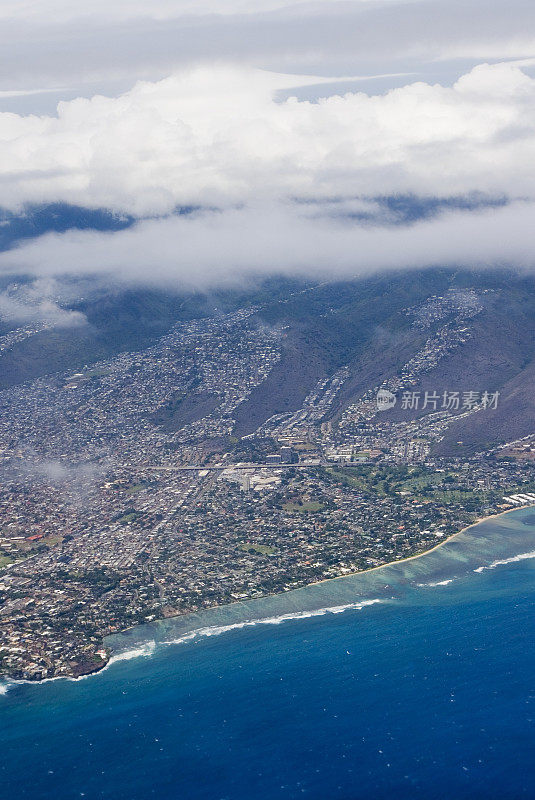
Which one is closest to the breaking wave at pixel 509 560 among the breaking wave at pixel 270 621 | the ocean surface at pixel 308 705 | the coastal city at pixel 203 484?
the ocean surface at pixel 308 705

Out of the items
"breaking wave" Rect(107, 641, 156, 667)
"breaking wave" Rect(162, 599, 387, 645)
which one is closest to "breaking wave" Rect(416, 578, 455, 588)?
"breaking wave" Rect(162, 599, 387, 645)

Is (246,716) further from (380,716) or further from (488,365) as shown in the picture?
(488,365)

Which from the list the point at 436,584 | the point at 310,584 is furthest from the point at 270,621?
the point at 436,584

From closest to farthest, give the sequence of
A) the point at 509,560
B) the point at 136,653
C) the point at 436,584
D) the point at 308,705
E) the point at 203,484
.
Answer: the point at 308,705 < the point at 136,653 < the point at 436,584 < the point at 509,560 < the point at 203,484

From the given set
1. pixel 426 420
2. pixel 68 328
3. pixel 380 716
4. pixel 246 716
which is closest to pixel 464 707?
pixel 380 716

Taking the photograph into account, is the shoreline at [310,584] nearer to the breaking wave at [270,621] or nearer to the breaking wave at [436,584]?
the breaking wave at [270,621]

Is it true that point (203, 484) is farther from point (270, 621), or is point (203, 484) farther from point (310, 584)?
point (270, 621)

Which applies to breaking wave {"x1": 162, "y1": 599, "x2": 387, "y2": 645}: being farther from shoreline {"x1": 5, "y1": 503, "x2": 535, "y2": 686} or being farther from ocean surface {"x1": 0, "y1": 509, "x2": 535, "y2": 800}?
shoreline {"x1": 5, "y1": 503, "x2": 535, "y2": 686}
